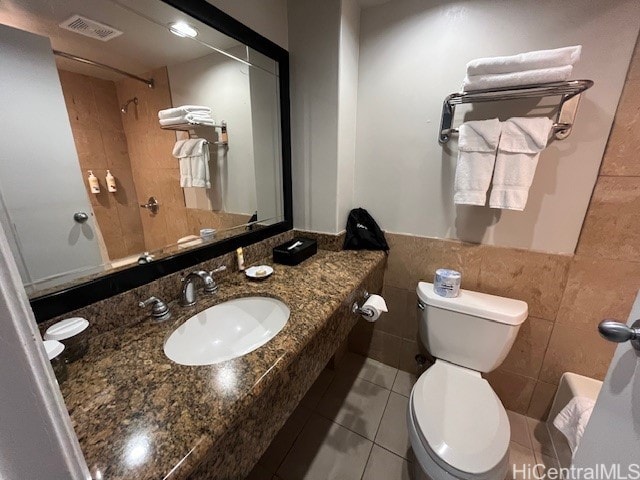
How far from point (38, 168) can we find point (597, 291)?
2096 mm

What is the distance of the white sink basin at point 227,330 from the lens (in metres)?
0.87

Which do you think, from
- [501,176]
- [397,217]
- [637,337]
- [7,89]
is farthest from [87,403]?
[501,176]

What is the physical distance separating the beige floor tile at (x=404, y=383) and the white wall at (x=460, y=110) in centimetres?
97

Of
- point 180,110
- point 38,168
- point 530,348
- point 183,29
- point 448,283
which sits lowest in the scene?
point 530,348

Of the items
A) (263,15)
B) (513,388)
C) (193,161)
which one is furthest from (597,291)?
(263,15)

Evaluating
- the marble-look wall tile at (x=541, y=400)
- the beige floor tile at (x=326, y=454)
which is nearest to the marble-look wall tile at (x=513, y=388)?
the marble-look wall tile at (x=541, y=400)

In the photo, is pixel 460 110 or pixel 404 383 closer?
A: pixel 460 110

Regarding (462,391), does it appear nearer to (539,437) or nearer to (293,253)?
(539,437)

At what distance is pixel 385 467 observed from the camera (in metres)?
1.22

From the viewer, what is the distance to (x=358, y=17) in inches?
52.6

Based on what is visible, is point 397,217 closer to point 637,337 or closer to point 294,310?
point 294,310

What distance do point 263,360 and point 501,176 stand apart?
116 centimetres

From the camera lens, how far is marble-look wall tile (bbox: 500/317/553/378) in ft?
4.23

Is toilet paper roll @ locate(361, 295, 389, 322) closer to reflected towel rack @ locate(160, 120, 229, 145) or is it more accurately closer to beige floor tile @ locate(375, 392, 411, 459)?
beige floor tile @ locate(375, 392, 411, 459)
